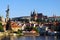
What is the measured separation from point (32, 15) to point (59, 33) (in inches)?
1425

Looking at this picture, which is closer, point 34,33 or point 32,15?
point 34,33

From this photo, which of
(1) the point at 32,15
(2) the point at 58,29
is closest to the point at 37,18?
(1) the point at 32,15

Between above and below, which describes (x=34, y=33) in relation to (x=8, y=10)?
below

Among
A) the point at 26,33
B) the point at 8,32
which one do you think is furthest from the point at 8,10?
the point at 26,33

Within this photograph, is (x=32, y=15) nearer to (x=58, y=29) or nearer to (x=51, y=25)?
(x=51, y=25)

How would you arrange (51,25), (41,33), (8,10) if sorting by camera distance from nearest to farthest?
1. (8,10)
2. (41,33)
3. (51,25)

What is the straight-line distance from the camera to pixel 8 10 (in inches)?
1606

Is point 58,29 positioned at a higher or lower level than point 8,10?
lower

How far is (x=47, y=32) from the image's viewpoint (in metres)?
62.5

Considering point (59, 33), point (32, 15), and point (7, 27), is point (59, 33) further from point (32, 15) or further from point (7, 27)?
point (32, 15)

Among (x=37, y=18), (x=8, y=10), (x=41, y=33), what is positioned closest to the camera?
(x=8, y=10)

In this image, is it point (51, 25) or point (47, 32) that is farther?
point (51, 25)

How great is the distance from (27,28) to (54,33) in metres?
8.19

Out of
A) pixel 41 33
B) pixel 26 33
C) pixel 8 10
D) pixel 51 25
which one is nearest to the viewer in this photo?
pixel 8 10
